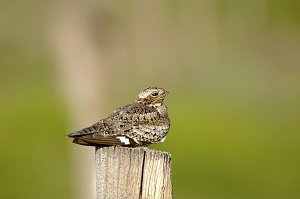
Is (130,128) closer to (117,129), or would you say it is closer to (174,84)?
(117,129)

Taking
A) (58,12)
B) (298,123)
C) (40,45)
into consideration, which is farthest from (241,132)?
(40,45)

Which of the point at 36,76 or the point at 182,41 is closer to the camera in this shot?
the point at 36,76

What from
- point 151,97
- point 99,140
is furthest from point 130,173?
point 151,97

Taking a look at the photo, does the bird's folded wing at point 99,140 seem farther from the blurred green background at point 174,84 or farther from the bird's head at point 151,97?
the blurred green background at point 174,84

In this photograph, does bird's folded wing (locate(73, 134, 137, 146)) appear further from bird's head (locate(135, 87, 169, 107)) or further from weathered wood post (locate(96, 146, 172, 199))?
bird's head (locate(135, 87, 169, 107))

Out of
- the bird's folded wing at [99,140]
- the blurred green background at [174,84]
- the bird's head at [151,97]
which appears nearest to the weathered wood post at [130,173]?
the bird's folded wing at [99,140]

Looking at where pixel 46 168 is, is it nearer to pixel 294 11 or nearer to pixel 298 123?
pixel 298 123
